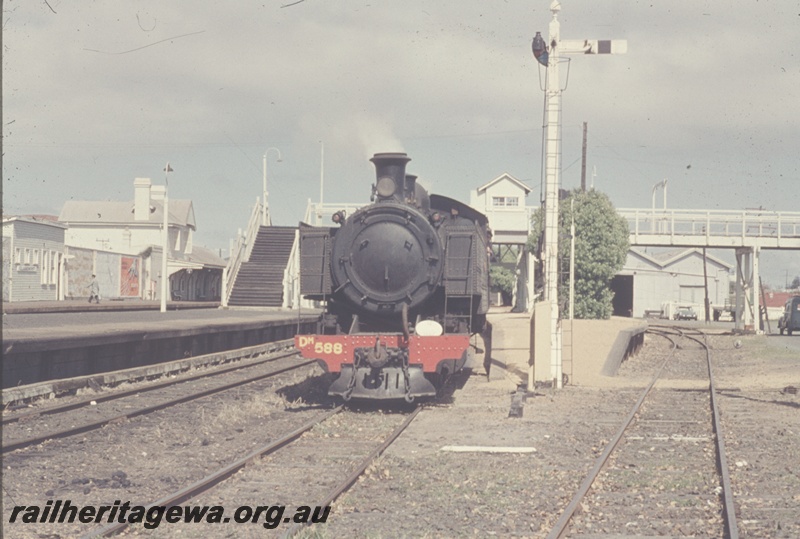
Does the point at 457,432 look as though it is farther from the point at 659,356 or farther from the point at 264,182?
the point at 264,182

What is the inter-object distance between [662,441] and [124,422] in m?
6.24

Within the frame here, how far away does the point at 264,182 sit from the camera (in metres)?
41.0

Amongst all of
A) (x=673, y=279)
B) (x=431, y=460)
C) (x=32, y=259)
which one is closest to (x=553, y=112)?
(x=431, y=460)

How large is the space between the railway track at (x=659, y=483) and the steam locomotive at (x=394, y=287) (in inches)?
107

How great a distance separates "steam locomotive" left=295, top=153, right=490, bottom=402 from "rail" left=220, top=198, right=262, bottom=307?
66.9 ft

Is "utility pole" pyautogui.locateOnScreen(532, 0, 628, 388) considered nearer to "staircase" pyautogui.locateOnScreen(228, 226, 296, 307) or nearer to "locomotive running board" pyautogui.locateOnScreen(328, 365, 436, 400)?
"locomotive running board" pyautogui.locateOnScreen(328, 365, 436, 400)

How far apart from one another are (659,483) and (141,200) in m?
58.3

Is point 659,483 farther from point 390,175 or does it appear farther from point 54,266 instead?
point 54,266

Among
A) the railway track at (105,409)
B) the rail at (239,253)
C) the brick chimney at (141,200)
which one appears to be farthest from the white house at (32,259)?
the brick chimney at (141,200)

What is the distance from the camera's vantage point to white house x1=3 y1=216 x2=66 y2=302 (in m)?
33.8

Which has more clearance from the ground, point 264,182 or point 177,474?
point 264,182

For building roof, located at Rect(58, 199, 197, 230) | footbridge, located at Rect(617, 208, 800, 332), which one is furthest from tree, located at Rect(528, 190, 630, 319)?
building roof, located at Rect(58, 199, 197, 230)

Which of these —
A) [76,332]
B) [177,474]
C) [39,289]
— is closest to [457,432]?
[177,474]

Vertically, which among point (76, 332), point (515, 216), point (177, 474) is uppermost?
point (515, 216)
